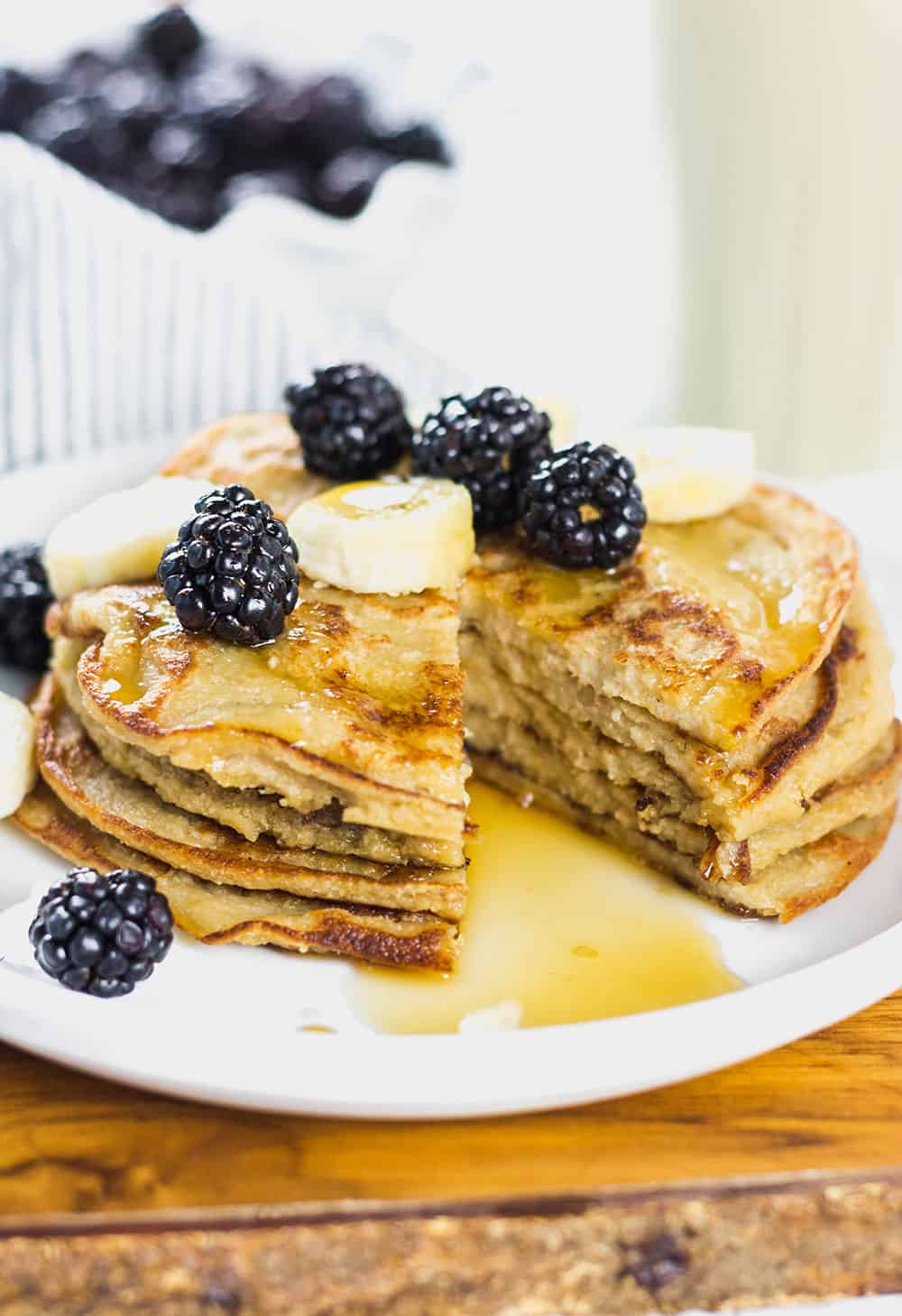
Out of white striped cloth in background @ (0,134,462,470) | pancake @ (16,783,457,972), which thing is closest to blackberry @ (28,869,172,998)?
pancake @ (16,783,457,972)

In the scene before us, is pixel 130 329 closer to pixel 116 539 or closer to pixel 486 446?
pixel 116 539

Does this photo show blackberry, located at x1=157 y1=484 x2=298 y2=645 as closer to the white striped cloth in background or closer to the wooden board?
the wooden board

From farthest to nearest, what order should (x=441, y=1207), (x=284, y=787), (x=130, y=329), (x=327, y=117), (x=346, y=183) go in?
(x=346, y=183) → (x=327, y=117) → (x=130, y=329) → (x=284, y=787) → (x=441, y=1207)

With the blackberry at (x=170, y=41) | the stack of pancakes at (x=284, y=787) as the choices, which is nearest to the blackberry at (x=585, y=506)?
the stack of pancakes at (x=284, y=787)

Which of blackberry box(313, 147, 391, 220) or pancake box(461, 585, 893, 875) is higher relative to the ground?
blackberry box(313, 147, 391, 220)

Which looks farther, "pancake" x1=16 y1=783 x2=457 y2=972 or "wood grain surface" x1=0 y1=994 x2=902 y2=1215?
"pancake" x1=16 y1=783 x2=457 y2=972

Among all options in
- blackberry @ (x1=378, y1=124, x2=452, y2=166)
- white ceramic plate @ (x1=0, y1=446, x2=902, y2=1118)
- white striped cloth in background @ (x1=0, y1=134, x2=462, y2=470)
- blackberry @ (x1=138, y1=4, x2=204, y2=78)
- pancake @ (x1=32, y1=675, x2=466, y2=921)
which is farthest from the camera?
blackberry @ (x1=378, y1=124, x2=452, y2=166)

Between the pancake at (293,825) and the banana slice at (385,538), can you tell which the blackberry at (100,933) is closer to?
the pancake at (293,825)

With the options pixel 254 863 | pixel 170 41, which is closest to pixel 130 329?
pixel 170 41
